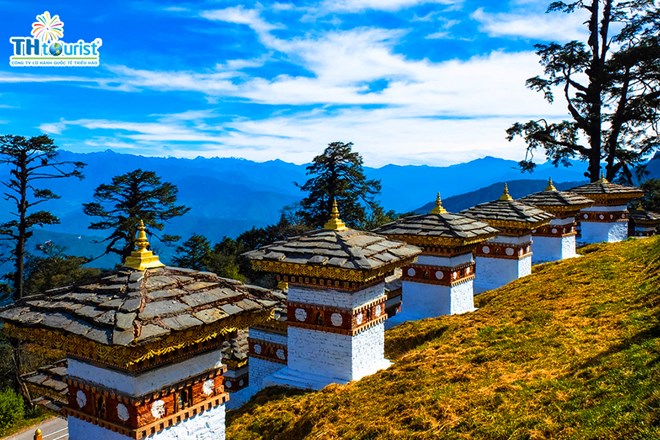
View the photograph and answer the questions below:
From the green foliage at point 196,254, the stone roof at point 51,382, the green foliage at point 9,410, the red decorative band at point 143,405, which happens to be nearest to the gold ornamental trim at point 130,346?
the red decorative band at point 143,405

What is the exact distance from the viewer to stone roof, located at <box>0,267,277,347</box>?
5402mm

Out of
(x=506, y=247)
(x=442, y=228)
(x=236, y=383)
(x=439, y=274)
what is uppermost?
(x=442, y=228)

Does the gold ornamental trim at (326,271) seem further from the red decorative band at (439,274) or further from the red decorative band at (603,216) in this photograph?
the red decorative band at (603,216)

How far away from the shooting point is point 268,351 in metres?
11.1

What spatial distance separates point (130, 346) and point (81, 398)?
1.84 meters

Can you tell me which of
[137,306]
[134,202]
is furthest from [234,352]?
[134,202]

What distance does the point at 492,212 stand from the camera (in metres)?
16.0

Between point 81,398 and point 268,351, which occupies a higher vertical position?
point 81,398

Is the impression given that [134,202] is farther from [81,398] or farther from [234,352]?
[81,398]

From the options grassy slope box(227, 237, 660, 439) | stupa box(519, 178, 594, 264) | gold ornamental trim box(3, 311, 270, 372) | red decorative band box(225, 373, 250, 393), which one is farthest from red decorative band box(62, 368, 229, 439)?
stupa box(519, 178, 594, 264)

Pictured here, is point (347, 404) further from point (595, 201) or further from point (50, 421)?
point (50, 421)

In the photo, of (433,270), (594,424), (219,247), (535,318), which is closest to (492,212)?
(433,270)

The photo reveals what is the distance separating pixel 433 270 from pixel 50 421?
22.4 meters

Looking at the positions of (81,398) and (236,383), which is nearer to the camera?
(81,398)
